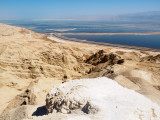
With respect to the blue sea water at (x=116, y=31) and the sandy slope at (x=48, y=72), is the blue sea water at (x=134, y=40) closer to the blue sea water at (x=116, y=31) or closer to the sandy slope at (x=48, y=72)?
the blue sea water at (x=116, y=31)

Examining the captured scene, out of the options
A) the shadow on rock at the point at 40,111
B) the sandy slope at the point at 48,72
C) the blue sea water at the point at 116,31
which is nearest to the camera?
the shadow on rock at the point at 40,111

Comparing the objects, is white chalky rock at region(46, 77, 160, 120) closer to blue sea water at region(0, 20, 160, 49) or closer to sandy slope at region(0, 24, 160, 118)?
sandy slope at region(0, 24, 160, 118)

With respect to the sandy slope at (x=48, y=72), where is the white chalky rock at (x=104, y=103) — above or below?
above

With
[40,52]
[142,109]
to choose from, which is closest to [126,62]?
[40,52]

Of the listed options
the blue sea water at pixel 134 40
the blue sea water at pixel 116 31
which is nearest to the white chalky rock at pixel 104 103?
the blue sea water at pixel 134 40

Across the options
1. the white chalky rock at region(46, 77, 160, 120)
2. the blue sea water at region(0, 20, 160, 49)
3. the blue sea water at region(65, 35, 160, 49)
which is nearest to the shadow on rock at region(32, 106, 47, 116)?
the white chalky rock at region(46, 77, 160, 120)

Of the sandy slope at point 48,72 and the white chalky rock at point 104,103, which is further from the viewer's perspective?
the sandy slope at point 48,72

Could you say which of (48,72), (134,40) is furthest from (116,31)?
(48,72)

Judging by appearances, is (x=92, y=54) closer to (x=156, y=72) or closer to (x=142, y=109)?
(x=156, y=72)

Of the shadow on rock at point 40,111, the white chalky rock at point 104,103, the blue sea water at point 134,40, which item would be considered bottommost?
the shadow on rock at point 40,111

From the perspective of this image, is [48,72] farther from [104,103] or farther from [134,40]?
[134,40]

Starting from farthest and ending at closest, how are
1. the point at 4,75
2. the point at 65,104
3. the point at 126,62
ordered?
the point at 126,62 < the point at 4,75 < the point at 65,104
